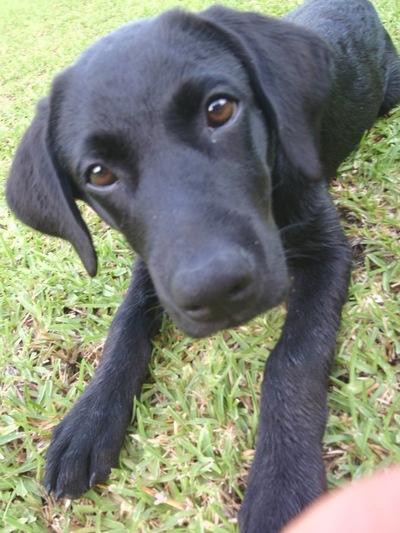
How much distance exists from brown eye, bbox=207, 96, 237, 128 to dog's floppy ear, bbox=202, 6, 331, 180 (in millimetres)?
178

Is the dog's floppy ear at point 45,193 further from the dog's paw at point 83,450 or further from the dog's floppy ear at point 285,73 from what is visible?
the dog's floppy ear at point 285,73

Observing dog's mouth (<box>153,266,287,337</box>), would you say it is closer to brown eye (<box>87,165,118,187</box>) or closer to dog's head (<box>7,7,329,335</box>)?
dog's head (<box>7,7,329,335</box>)

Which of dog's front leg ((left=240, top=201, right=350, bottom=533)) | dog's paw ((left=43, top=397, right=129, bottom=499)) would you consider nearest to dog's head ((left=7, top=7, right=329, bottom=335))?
dog's front leg ((left=240, top=201, right=350, bottom=533))

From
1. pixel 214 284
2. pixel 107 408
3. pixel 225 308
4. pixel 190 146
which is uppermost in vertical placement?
pixel 190 146

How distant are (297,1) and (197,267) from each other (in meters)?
5.48

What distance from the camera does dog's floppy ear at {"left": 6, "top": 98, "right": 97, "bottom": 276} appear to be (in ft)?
7.93

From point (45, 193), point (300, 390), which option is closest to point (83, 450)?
point (300, 390)

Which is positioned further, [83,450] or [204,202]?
[83,450]

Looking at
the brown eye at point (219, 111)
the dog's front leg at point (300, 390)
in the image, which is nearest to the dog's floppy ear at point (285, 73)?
the brown eye at point (219, 111)

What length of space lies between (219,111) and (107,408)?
1.25m

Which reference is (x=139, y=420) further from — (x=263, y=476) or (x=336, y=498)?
(x=336, y=498)

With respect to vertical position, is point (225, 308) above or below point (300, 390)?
above

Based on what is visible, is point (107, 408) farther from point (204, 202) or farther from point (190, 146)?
point (190, 146)

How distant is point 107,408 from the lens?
224 cm
